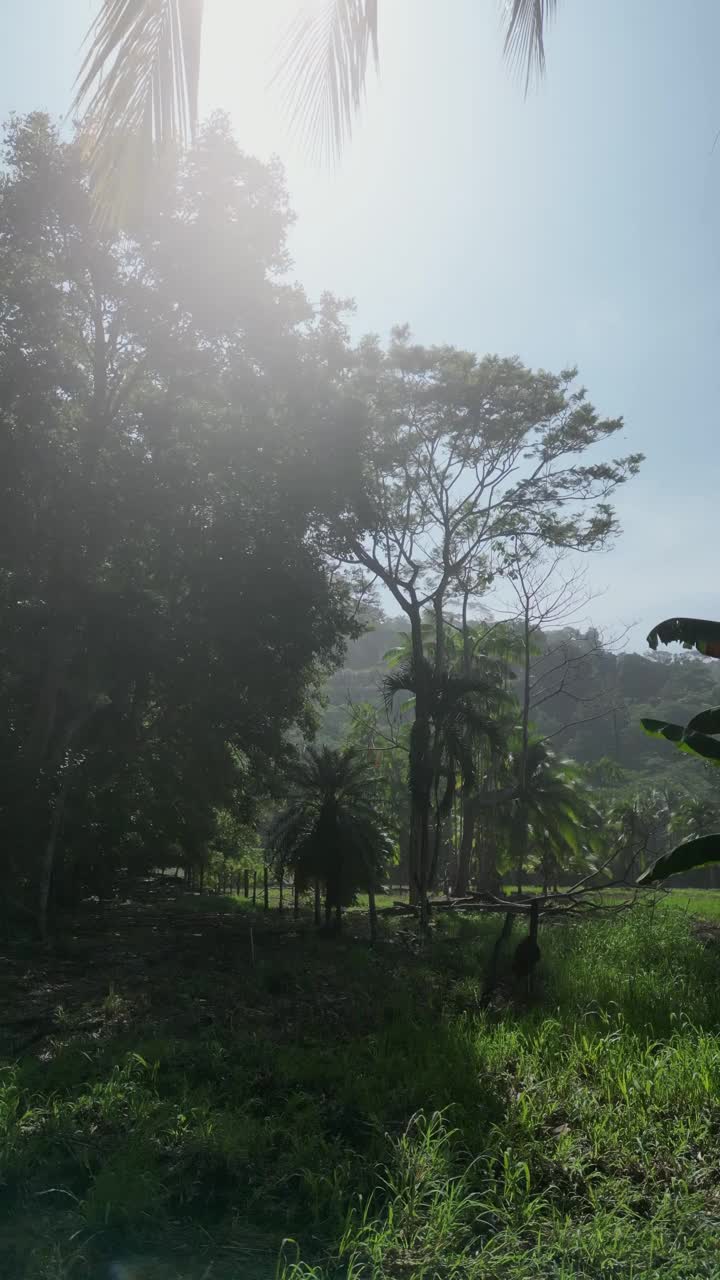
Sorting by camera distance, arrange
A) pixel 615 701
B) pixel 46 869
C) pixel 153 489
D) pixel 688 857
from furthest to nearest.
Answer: pixel 615 701 → pixel 153 489 → pixel 46 869 → pixel 688 857

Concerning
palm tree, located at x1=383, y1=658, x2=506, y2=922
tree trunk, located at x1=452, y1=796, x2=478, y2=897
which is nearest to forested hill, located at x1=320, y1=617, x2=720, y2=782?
tree trunk, located at x1=452, y1=796, x2=478, y2=897

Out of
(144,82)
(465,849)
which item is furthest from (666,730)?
(465,849)

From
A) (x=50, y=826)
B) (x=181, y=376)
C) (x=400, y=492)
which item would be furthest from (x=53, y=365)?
(x=400, y=492)

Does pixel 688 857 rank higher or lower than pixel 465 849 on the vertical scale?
higher

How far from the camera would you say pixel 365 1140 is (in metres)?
5.65

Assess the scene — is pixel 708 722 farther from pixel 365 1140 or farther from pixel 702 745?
pixel 365 1140

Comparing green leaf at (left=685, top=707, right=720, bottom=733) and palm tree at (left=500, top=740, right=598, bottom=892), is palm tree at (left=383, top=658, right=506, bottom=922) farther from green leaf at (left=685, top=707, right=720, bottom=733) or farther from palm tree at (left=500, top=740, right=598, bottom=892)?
green leaf at (left=685, top=707, right=720, bottom=733)

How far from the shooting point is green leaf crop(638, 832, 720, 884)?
26.8ft

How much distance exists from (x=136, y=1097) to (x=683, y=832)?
185 feet

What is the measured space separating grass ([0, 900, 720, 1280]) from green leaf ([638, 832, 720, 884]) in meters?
1.39

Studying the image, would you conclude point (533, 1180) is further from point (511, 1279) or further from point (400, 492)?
point (400, 492)

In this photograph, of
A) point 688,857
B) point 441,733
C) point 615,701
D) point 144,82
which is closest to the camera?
point 144,82

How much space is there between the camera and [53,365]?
1636 cm

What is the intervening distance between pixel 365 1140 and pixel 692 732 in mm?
5071
